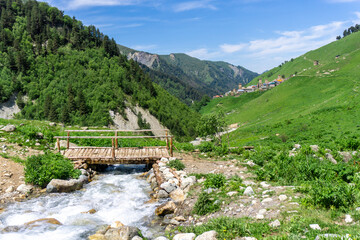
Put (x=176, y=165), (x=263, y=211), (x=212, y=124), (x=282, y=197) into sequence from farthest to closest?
(x=212, y=124) → (x=176, y=165) → (x=282, y=197) → (x=263, y=211)

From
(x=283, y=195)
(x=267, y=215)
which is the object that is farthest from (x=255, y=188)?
(x=267, y=215)

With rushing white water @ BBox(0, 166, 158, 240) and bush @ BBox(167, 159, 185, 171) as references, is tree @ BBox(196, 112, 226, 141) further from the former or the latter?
rushing white water @ BBox(0, 166, 158, 240)

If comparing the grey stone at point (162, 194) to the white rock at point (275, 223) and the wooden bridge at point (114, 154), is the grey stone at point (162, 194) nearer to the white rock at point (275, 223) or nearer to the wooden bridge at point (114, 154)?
the wooden bridge at point (114, 154)

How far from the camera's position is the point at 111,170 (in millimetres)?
22562

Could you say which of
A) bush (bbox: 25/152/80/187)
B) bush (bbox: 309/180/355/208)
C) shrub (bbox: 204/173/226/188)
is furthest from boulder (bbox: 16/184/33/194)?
bush (bbox: 309/180/355/208)

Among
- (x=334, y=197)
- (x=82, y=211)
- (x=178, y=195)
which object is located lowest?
(x=82, y=211)

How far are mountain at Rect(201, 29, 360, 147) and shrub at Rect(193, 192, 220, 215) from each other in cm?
1821

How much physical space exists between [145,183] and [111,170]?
222 inches

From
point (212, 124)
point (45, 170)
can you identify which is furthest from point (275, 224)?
point (212, 124)

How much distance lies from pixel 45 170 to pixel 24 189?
158cm

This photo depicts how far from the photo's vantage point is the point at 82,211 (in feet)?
42.7

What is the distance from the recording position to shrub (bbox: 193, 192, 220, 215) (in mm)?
10685

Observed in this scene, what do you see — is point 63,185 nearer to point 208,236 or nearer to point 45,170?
point 45,170

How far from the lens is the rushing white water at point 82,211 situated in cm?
1059
